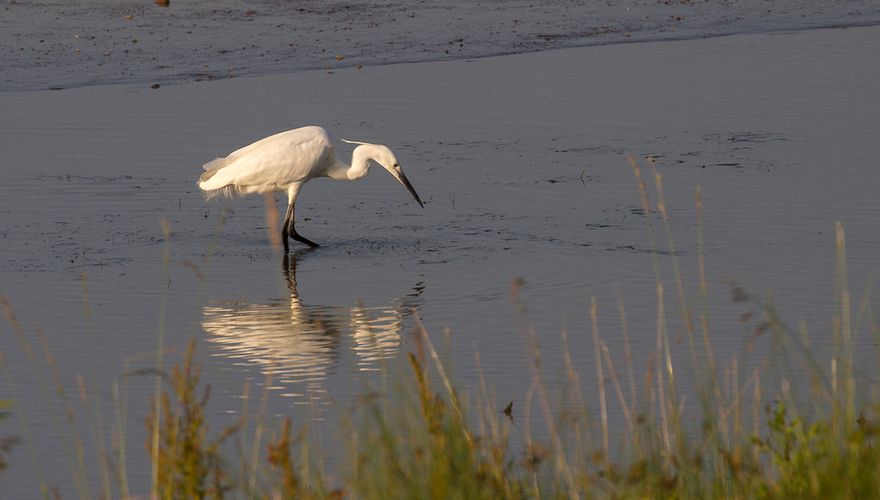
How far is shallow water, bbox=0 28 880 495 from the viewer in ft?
26.9

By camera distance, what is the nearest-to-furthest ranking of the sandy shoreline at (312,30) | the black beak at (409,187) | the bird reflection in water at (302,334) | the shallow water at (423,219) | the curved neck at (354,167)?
the bird reflection in water at (302,334)
the shallow water at (423,219)
the black beak at (409,187)
the curved neck at (354,167)
the sandy shoreline at (312,30)

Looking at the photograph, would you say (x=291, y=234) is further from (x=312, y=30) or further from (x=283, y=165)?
(x=312, y=30)

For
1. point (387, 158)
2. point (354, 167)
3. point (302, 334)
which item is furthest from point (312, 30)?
point (302, 334)

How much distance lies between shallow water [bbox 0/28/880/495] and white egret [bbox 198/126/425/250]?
313mm

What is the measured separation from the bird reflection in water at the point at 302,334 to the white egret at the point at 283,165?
2.24 meters

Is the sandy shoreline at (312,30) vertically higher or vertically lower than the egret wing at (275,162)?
higher

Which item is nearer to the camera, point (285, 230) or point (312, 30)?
point (285, 230)

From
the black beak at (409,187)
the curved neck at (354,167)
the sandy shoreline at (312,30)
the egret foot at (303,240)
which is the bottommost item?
the egret foot at (303,240)

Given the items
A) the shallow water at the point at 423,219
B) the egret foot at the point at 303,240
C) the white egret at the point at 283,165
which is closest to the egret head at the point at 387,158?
the white egret at the point at 283,165

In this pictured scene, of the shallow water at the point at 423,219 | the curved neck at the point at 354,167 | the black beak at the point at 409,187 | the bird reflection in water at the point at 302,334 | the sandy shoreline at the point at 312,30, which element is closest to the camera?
the bird reflection in water at the point at 302,334

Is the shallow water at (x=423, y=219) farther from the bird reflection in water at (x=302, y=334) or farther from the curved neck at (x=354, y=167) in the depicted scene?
the curved neck at (x=354, y=167)

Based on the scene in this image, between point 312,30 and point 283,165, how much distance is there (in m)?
8.50

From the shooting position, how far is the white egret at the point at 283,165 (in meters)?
11.9

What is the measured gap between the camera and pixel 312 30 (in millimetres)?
20172
